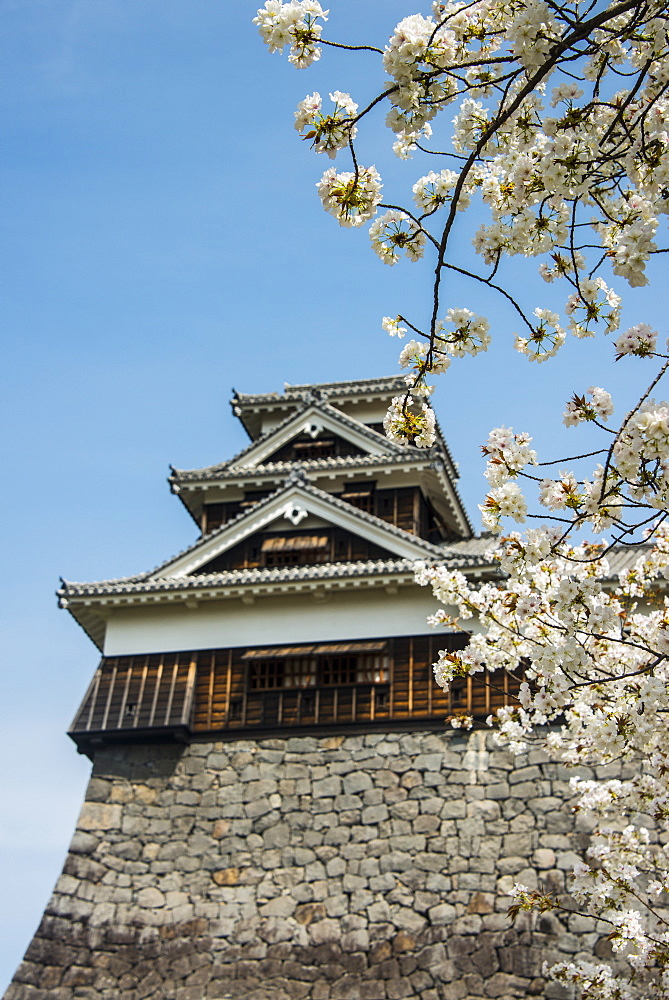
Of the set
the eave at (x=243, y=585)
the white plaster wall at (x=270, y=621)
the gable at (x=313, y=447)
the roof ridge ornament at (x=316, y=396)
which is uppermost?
the roof ridge ornament at (x=316, y=396)

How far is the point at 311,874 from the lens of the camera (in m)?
16.3

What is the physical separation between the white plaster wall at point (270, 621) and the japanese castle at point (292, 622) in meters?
0.02

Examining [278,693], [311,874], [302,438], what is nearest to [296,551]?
[278,693]

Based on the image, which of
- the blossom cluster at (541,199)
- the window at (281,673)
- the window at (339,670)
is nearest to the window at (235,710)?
the window at (281,673)

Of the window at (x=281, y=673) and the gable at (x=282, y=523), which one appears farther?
the gable at (x=282, y=523)

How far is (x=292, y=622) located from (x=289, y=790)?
2709mm

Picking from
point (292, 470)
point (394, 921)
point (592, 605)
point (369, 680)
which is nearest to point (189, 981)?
point (394, 921)

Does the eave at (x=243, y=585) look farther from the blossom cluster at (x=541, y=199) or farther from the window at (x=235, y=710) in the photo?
the blossom cluster at (x=541, y=199)

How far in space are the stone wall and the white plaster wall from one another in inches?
66.4

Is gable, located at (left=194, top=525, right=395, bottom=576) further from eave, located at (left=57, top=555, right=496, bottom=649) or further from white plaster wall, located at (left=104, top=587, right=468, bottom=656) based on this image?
white plaster wall, located at (left=104, top=587, right=468, bottom=656)

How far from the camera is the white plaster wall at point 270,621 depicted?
1788cm

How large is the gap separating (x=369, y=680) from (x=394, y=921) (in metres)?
3.62

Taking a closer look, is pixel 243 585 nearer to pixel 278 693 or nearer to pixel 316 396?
pixel 278 693

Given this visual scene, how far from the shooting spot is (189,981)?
615 inches
